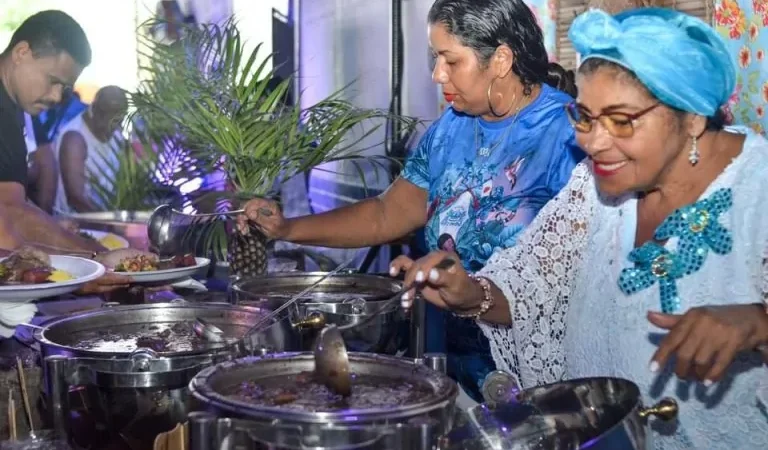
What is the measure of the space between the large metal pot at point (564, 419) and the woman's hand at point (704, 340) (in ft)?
0.31

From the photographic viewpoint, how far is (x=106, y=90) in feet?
18.2

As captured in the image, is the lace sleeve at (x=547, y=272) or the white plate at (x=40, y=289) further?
the white plate at (x=40, y=289)

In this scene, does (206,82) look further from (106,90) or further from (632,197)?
(106,90)

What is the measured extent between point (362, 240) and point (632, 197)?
1.08 meters

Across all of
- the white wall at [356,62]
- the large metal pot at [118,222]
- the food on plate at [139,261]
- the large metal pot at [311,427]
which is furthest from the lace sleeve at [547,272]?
the large metal pot at [118,222]

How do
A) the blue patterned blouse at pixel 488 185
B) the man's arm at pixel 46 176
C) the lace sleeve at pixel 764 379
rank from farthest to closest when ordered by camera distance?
the man's arm at pixel 46 176, the blue patterned blouse at pixel 488 185, the lace sleeve at pixel 764 379

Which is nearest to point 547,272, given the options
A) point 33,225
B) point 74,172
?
point 33,225

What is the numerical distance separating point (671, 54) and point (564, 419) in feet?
2.10

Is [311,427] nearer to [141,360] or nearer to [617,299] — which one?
[141,360]

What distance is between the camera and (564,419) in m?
1.25

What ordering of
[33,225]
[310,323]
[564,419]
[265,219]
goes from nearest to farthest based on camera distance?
1. [564,419]
2. [310,323]
3. [265,219]
4. [33,225]

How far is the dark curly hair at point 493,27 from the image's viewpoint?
89.0 inches

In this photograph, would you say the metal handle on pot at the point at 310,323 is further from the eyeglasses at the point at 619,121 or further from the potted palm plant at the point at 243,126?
the potted palm plant at the point at 243,126

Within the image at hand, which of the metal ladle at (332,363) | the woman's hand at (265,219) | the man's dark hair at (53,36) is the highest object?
the man's dark hair at (53,36)
